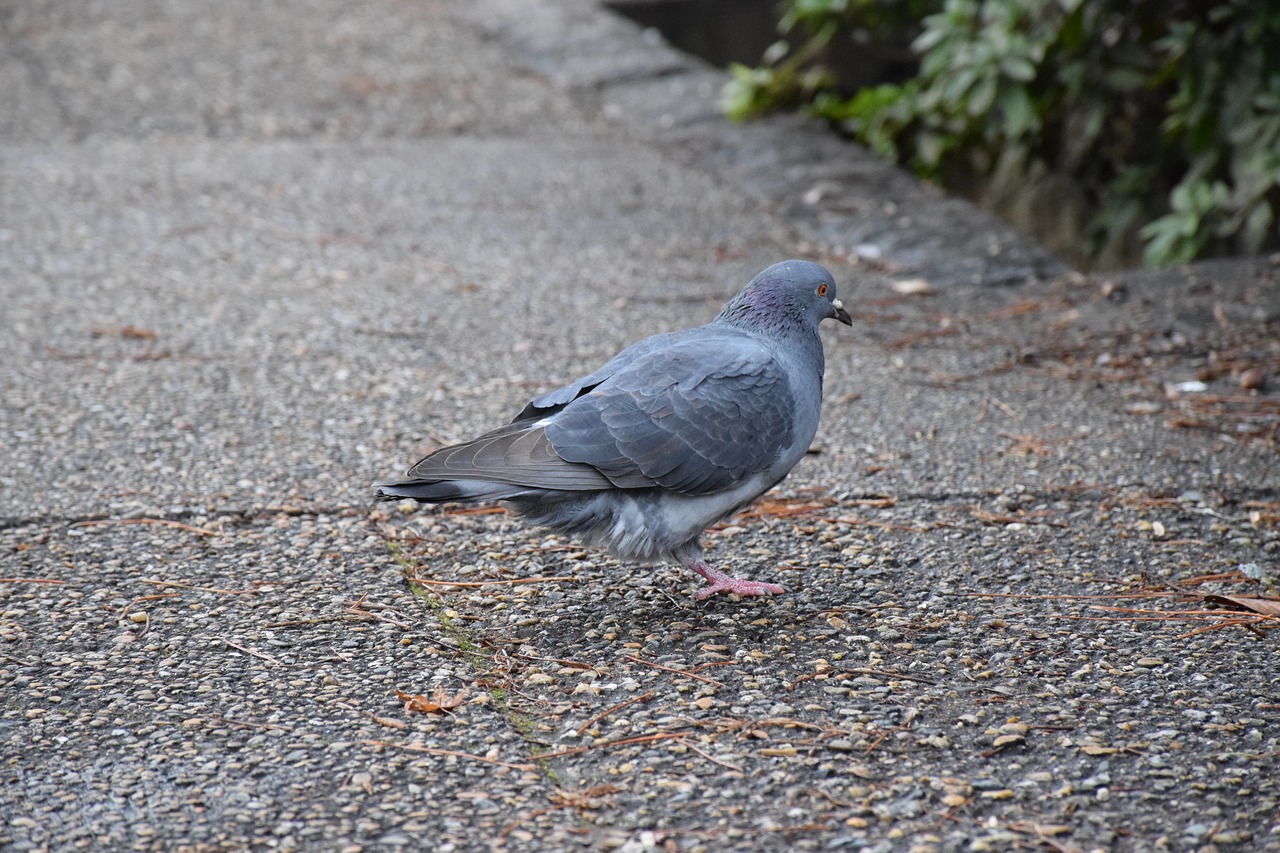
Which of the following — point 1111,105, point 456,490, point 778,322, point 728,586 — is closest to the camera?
point 456,490

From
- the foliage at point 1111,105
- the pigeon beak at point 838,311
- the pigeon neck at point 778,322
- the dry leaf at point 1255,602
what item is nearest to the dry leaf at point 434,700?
the pigeon neck at point 778,322

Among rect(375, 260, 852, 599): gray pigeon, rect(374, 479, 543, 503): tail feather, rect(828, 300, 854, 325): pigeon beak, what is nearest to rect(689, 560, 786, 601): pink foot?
rect(375, 260, 852, 599): gray pigeon

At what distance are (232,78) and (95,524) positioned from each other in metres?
5.80

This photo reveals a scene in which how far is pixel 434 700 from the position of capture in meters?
2.74

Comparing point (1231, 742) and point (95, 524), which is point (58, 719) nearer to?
point (95, 524)

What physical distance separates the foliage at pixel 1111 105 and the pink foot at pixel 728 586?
300 centimetres

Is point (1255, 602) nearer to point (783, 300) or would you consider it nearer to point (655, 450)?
point (783, 300)

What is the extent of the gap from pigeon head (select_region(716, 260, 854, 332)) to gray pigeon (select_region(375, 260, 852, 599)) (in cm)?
6

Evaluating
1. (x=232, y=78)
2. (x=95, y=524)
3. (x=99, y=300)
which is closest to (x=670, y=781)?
(x=95, y=524)

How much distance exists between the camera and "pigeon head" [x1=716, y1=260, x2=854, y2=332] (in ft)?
11.1

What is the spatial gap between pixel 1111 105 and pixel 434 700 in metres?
5.15

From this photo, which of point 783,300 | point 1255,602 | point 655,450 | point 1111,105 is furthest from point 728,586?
point 1111,105

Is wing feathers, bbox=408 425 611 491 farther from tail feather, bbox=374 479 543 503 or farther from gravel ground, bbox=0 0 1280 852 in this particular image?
gravel ground, bbox=0 0 1280 852

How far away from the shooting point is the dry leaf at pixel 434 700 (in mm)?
2693
